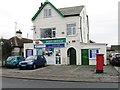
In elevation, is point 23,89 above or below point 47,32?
below

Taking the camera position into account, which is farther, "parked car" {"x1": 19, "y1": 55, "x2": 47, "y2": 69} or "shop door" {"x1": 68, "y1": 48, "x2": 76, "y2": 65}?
"shop door" {"x1": 68, "y1": 48, "x2": 76, "y2": 65}

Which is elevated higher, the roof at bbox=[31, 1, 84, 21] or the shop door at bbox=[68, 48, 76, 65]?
the roof at bbox=[31, 1, 84, 21]

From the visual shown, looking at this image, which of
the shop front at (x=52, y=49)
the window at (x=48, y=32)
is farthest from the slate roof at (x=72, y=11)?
the shop front at (x=52, y=49)

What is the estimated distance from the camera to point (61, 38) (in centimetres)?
3097

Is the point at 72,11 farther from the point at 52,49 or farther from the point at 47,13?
the point at 52,49

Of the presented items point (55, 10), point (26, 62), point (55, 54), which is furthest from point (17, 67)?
point (55, 10)

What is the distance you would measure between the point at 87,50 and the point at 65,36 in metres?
3.67

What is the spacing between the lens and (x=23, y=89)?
1140 cm

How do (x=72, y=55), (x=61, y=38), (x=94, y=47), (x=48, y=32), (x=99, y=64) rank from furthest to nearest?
(x=48, y=32)
(x=61, y=38)
(x=72, y=55)
(x=94, y=47)
(x=99, y=64)

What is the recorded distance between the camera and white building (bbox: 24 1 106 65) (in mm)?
30109

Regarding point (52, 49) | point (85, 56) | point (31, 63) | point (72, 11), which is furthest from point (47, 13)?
point (31, 63)

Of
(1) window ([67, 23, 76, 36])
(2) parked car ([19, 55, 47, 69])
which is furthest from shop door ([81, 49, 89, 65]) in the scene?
(2) parked car ([19, 55, 47, 69])

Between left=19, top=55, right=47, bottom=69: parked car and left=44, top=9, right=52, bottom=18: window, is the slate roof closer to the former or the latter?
left=44, top=9, right=52, bottom=18: window

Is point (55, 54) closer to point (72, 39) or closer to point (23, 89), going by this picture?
point (72, 39)
